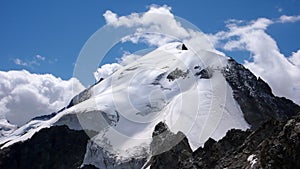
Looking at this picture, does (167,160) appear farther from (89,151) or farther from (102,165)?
(89,151)

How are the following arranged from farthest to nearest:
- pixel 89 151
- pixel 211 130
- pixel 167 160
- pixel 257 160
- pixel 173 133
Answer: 1. pixel 89 151
2. pixel 211 130
3. pixel 173 133
4. pixel 167 160
5. pixel 257 160

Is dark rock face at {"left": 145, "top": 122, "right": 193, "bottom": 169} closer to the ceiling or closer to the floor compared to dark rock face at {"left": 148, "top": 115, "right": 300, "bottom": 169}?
closer to the ceiling

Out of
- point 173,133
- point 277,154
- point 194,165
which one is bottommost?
point 277,154

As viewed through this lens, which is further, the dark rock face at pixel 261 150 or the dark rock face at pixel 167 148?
the dark rock face at pixel 167 148

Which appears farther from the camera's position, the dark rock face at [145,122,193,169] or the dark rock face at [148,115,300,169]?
the dark rock face at [145,122,193,169]

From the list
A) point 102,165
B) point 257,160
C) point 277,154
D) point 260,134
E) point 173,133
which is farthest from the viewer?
point 102,165

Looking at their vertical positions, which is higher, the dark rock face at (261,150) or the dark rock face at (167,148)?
the dark rock face at (167,148)

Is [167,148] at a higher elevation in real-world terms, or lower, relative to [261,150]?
higher

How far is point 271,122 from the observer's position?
91.9 m

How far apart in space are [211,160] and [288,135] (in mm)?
28285

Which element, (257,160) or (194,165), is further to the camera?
(194,165)

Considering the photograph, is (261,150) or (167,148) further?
(167,148)

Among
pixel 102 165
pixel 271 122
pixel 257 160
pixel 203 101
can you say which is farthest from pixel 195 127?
pixel 257 160

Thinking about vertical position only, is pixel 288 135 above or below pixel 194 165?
below
